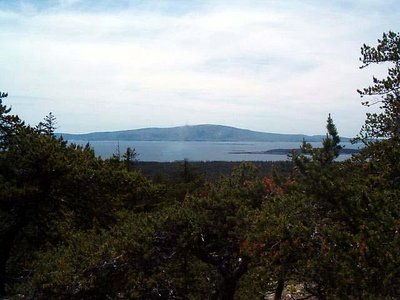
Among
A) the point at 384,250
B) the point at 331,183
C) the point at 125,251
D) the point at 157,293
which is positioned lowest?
the point at 157,293

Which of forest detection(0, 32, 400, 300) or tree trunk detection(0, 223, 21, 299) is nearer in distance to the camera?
forest detection(0, 32, 400, 300)

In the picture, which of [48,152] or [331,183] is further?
[48,152]

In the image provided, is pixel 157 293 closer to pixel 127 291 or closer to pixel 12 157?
pixel 127 291

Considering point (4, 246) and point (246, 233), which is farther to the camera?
point (4, 246)

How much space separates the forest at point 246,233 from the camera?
5.28 metres

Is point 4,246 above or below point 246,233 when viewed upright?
below

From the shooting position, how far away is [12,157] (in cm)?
1259

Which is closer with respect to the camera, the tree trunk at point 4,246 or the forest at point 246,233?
the forest at point 246,233

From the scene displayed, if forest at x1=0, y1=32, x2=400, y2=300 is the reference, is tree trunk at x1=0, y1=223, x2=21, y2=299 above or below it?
below

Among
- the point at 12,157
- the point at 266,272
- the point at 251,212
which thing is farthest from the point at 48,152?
the point at 266,272

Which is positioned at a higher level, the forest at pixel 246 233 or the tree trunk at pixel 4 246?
the forest at pixel 246 233

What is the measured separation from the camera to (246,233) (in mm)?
6730

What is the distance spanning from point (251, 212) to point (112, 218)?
795 cm

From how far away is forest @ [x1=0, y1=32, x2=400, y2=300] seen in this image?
17.3ft
